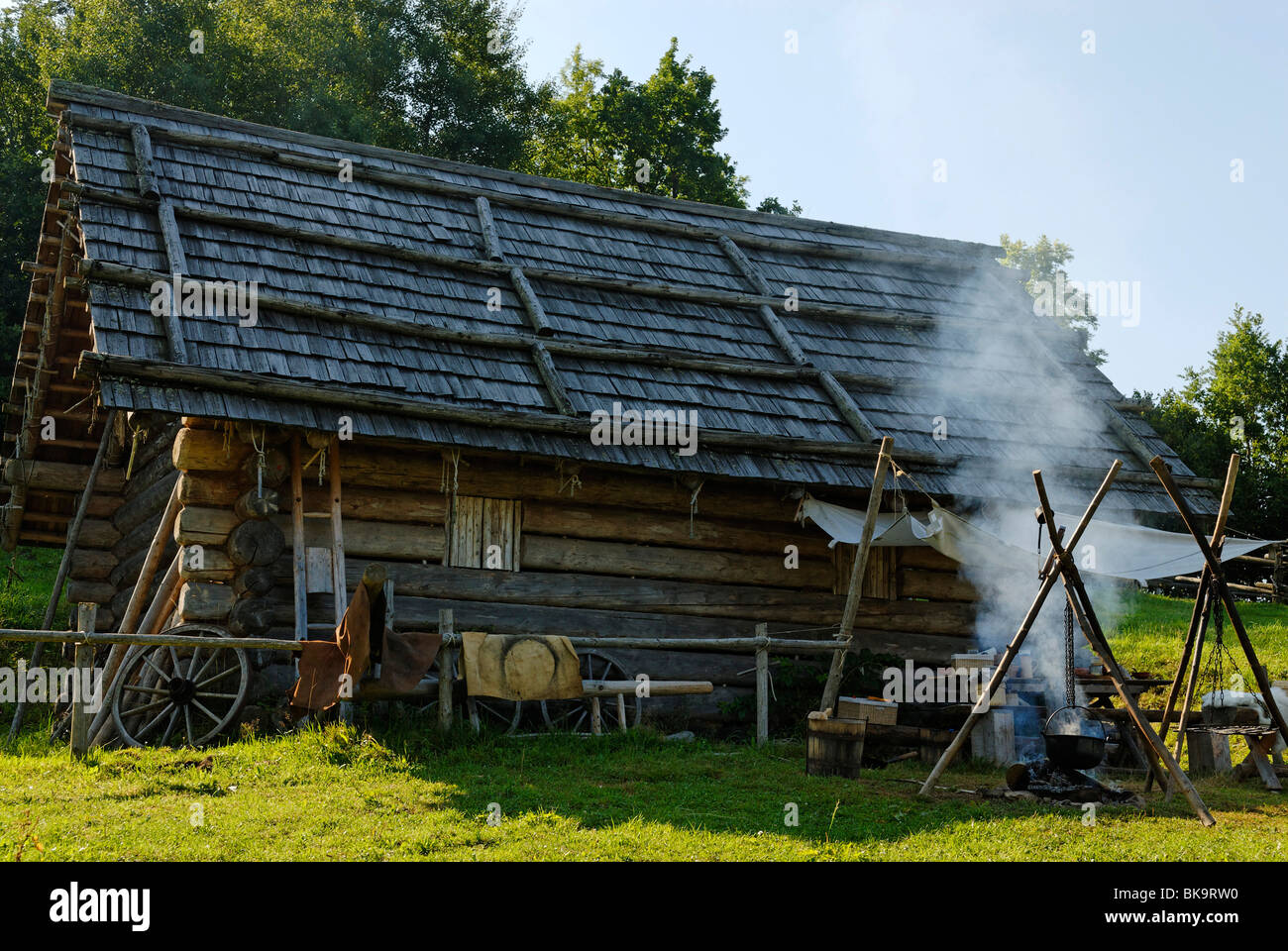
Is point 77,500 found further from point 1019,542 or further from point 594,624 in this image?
point 1019,542

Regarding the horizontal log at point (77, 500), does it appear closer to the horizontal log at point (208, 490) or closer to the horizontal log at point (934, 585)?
the horizontal log at point (208, 490)

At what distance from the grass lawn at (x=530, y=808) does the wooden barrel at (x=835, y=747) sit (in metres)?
0.18

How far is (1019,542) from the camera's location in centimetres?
1151

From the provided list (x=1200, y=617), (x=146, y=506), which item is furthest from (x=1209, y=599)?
(x=146, y=506)

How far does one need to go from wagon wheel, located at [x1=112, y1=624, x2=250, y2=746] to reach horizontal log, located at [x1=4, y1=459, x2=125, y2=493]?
18.8ft

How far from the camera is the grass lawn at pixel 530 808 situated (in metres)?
6.13

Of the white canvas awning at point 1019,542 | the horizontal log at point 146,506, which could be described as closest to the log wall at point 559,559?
the horizontal log at point 146,506

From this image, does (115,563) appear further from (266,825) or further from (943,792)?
(943,792)

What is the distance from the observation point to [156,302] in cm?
995

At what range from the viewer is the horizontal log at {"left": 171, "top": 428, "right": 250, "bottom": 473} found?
385 inches

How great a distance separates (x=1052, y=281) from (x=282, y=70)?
1091 inches
